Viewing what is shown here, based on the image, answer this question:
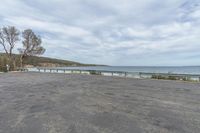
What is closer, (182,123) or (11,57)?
(182,123)

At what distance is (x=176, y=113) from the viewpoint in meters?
6.20

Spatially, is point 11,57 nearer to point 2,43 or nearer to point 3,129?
point 2,43

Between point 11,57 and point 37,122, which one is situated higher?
point 11,57

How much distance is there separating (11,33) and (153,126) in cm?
4814

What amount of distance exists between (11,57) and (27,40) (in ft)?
19.7

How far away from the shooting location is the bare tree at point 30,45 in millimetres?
46281

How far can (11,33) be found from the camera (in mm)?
45469

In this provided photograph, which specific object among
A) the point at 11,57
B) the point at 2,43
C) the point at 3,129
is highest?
the point at 2,43

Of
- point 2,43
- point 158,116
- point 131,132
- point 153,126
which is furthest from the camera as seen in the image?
point 2,43

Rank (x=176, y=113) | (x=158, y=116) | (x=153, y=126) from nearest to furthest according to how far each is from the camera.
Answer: (x=153, y=126) < (x=158, y=116) < (x=176, y=113)

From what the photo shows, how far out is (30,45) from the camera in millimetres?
46594

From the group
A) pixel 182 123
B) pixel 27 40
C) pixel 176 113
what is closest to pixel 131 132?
pixel 182 123

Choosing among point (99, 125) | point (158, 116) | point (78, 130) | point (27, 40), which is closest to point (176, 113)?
point (158, 116)

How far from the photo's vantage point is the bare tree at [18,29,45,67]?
4628cm
